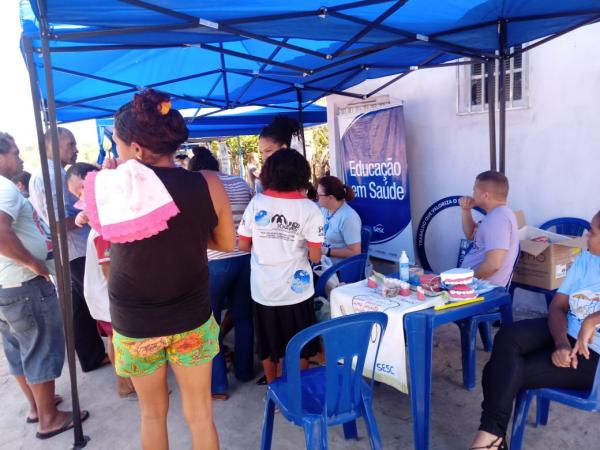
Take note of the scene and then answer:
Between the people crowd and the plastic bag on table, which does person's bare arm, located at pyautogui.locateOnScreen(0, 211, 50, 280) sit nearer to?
the people crowd

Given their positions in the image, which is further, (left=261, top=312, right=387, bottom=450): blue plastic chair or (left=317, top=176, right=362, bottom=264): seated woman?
(left=317, top=176, right=362, bottom=264): seated woman

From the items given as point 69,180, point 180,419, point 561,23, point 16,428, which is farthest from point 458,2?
point 16,428

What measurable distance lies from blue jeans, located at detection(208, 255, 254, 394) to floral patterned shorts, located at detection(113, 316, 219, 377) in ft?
3.36

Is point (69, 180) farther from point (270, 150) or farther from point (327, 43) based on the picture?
point (327, 43)

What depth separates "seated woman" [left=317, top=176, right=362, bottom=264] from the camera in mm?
3510

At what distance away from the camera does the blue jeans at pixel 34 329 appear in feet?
7.87

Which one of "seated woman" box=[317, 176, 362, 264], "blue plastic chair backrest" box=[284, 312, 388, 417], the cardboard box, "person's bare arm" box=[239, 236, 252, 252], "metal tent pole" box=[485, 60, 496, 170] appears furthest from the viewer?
"seated woman" box=[317, 176, 362, 264]

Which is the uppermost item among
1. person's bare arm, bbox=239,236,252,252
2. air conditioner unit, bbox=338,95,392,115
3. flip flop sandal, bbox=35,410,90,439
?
air conditioner unit, bbox=338,95,392,115

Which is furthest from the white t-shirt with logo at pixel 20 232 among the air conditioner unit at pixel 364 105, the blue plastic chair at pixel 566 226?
the air conditioner unit at pixel 364 105

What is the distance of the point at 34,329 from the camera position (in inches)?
97.2

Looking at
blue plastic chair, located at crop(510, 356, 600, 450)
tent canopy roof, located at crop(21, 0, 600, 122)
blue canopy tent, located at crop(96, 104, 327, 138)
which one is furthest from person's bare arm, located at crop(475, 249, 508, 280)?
blue canopy tent, located at crop(96, 104, 327, 138)

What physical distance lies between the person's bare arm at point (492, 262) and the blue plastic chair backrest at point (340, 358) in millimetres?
1140

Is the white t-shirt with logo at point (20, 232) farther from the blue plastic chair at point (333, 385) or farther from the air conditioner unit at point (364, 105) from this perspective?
the air conditioner unit at point (364, 105)

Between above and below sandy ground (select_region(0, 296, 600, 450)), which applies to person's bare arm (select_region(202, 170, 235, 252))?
above
